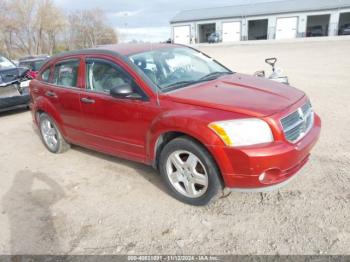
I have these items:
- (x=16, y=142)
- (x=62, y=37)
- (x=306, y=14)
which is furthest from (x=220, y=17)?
(x=16, y=142)

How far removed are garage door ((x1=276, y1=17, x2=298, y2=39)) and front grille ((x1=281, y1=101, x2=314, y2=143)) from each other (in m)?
47.2

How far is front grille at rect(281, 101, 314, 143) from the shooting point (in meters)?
3.02

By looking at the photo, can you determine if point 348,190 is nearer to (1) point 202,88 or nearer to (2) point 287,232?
(2) point 287,232

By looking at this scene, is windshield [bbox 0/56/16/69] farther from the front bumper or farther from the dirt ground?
the front bumper

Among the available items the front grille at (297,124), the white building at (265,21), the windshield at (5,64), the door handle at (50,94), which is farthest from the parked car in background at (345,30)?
the door handle at (50,94)

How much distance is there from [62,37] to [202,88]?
167 feet

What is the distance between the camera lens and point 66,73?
4805 mm

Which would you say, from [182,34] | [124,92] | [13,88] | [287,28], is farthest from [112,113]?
[182,34]

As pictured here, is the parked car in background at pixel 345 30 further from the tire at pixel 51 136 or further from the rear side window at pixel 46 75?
the tire at pixel 51 136

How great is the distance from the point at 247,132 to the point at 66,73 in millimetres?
3143

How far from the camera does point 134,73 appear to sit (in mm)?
3707

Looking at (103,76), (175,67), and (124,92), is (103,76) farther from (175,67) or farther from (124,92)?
(175,67)

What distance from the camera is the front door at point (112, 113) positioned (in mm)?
3670

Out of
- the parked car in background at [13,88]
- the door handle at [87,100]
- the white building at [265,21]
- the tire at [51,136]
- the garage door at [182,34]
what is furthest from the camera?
the garage door at [182,34]
